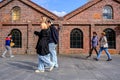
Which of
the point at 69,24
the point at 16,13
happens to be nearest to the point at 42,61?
the point at 69,24

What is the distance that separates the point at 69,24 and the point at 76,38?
147 cm

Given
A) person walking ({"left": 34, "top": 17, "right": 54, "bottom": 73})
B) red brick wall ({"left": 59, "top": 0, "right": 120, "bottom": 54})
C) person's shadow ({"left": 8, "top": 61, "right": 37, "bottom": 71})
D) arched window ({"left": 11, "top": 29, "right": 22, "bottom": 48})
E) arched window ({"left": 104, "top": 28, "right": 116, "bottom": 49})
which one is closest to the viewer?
person walking ({"left": 34, "top": 17, "right": 54, "bottom": 73})

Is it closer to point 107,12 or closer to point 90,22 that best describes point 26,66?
point 90,22

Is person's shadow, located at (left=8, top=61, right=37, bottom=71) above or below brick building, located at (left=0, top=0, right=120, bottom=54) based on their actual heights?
below

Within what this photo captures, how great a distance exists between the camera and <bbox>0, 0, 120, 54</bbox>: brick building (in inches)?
1070

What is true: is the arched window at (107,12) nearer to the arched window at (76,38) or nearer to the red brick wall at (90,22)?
the red brick wall at (90,22)


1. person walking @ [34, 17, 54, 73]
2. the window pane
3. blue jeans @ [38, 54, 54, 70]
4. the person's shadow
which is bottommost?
the person's shadow

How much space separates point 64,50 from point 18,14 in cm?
564

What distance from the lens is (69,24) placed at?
27.3 meters

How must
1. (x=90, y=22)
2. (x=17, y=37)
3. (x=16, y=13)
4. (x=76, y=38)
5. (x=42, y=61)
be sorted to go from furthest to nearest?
(x=16, y=13) < (x=17, y=37) < (x=76, y=38) < (x=90, y=22) < (x=42, y=61)

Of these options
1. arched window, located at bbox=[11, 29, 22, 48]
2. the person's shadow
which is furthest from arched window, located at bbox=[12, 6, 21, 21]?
the person's shadow

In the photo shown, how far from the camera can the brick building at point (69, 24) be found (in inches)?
1070

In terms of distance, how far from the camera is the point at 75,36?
27500 millimetres

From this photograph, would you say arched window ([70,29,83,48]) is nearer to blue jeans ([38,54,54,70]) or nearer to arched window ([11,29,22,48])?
arched window ([11,29,22,48])
